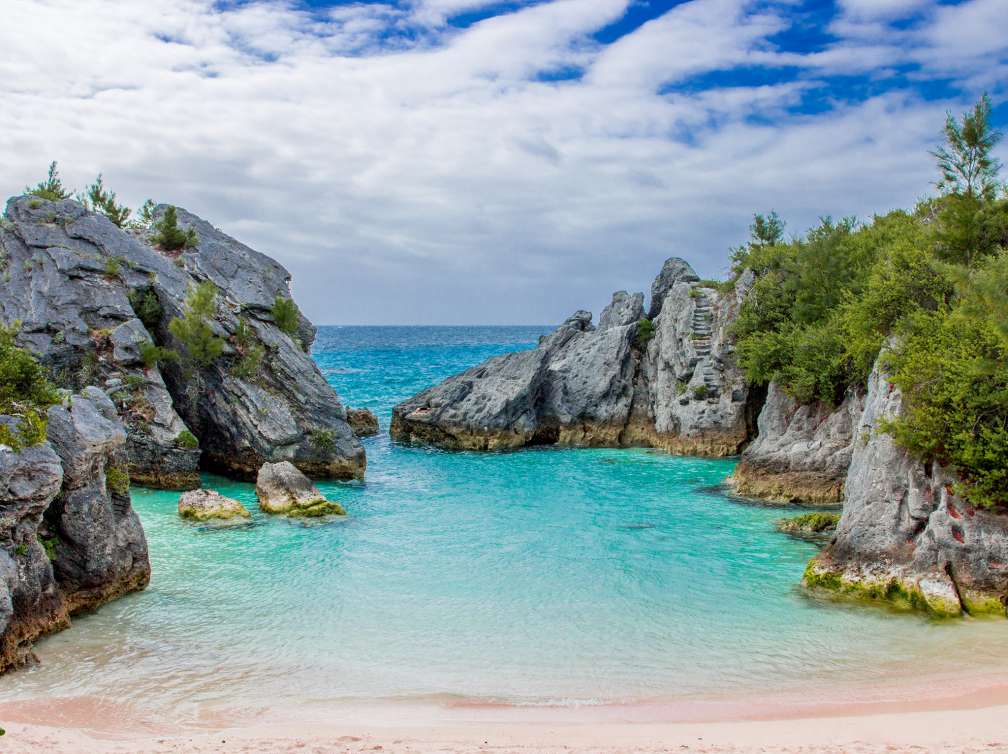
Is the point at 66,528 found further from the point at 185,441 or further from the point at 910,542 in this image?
the point at 910,542

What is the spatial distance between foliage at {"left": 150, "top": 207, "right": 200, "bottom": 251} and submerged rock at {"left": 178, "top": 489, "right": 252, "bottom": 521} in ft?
51.9

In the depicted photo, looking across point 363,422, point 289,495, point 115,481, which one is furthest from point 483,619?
point 363,422

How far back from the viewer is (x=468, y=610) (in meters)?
15.4

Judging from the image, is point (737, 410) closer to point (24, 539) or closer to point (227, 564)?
point (227, 564)

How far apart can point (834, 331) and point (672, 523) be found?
33.7 feet

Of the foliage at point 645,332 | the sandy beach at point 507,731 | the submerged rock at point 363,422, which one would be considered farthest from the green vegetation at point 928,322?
the submerged rock at point 363,422

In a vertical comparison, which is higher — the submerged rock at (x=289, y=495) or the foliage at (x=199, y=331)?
the foliage at (x=199, y=331)

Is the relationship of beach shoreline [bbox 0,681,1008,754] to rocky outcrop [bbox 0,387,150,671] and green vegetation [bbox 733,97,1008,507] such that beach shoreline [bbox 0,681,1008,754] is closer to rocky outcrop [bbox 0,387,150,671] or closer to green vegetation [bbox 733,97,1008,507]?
rocky outcrop [bbox 0,387,150,671]

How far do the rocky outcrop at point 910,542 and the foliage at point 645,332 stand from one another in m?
27.1

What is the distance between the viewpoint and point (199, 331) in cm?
2956

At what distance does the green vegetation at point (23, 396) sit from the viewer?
42.5 ft

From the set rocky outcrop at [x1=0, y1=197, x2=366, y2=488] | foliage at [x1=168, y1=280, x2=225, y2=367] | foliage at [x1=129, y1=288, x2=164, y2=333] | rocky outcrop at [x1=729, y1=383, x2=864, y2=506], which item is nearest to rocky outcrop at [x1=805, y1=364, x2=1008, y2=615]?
rocky outcrop at [x1=729, y1=383, x2=864, y2=506]

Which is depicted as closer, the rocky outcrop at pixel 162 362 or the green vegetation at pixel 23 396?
the green vegetation at pixel 23 396

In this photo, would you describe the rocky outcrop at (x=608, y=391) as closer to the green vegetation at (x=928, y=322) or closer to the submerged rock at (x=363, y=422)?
the submerged rock at (x=363, y=422)
